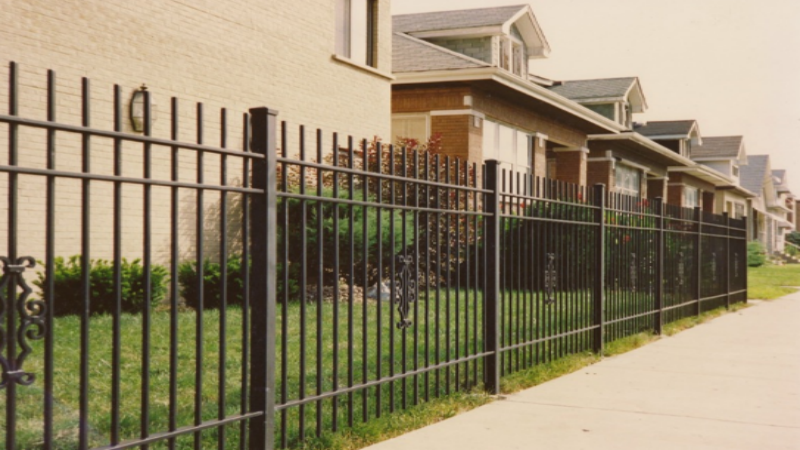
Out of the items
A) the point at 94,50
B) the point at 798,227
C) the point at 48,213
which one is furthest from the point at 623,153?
the point at 798,227

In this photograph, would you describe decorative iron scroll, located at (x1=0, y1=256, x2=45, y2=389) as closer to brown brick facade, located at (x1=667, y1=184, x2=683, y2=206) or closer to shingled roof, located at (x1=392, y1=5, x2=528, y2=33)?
shingled roof, located at (x1=392, y1=5, x2=528, y2=33)

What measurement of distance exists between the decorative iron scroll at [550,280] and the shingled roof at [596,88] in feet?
78.3

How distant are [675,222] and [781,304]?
637cm

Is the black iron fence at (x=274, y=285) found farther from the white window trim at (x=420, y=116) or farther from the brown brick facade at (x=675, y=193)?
the brown brick facade at (x=675, y=193)

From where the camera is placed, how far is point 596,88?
104ft

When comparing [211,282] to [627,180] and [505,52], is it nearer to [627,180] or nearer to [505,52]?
[505,52]

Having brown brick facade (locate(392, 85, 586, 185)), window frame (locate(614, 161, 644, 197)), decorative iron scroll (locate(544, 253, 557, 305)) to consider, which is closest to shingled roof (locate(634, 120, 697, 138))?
window frame (locate(614, 161, 644, 197))

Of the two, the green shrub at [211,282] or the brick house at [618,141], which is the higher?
the brick house at [618,141]

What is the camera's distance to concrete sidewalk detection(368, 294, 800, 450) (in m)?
5.27

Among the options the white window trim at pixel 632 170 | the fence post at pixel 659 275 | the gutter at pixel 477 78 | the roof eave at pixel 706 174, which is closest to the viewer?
the fence post at pixel 659 275

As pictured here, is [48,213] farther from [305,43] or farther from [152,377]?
[305,43]

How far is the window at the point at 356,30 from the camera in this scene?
16431 mm

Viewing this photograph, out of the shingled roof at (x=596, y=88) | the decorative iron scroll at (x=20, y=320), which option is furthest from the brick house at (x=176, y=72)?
the shingled roof at (x=596, y=88)

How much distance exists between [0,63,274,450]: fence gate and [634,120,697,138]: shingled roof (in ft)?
100
